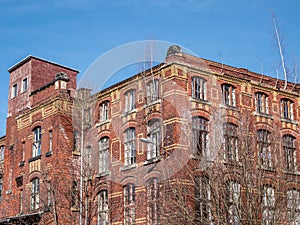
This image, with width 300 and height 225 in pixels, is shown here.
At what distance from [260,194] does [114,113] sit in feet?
48.1

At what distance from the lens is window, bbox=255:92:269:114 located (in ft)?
105

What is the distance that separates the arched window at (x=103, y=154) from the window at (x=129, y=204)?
8.16ft

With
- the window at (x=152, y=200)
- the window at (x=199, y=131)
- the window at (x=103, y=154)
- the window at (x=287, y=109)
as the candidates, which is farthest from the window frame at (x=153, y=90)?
the window at (x=287, y=109)

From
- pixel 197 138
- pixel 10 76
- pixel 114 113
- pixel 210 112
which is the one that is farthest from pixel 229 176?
pixel 10 76

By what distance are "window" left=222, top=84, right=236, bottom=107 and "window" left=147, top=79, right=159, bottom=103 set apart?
13.2 feet

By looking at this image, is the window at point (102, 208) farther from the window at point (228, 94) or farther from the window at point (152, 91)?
the window at point (228, 94)

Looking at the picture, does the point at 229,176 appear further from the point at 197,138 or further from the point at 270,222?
the point at 197,138

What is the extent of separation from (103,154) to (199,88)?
7.09m

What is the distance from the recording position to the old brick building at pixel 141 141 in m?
23.3

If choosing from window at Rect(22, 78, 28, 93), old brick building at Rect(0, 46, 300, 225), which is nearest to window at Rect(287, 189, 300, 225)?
old brick building at Rect(0, 46, 300, 225)

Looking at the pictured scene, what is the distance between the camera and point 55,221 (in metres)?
30.3

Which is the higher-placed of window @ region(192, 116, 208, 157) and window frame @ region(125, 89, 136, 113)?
window frame @ region(125, 89, 136, 113)

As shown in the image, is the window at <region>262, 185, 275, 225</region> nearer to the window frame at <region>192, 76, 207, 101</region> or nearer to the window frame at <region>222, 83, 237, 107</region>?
the window frame at <region>192, 76, 207, 101</region>

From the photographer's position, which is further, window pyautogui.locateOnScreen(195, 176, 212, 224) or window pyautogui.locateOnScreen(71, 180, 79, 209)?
window pyautogui.locateOnScreen(71, 180, 79, 209)
